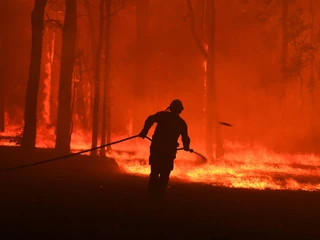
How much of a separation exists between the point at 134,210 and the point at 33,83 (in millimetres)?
8232

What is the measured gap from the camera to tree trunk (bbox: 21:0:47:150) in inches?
592

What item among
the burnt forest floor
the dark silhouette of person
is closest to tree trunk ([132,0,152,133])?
the burnt forest floor

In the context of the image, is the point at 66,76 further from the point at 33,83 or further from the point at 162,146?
the point at 162,146

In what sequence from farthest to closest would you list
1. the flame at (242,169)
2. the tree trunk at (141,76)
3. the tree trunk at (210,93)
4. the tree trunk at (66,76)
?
the tree trunk at (141,76) → the tree trunk at (210,93) → the tree trunk at (66,76) → the flame at (242,169)

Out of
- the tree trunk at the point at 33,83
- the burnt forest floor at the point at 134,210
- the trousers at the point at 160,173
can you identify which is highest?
the tree trunk at the point at 33,83

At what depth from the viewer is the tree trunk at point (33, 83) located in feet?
49.4

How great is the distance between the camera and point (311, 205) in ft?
33.8

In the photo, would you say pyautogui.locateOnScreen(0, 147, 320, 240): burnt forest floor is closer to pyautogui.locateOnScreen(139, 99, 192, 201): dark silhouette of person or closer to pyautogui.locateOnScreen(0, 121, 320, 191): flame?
pyautogui.locateOnScreen(139, 99, 192, 201): dark silhouette of person

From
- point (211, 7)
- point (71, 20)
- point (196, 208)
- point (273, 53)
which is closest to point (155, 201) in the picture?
point (196, 208)

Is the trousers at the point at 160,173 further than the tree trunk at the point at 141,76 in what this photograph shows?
No

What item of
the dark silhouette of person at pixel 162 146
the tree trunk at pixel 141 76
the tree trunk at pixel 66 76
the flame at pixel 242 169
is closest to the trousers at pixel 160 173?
the dark silhouette of person at pixel 162 146

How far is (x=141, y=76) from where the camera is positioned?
99.3 ft

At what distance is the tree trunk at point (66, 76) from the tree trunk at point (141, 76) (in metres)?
12.0

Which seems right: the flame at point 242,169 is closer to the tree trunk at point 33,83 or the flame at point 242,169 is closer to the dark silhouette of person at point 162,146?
the tree trunk at point 33,83
